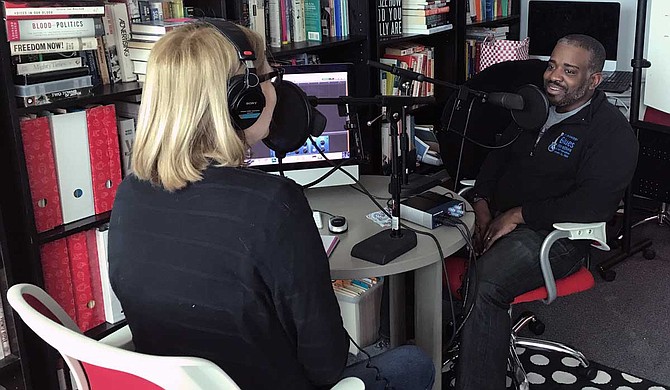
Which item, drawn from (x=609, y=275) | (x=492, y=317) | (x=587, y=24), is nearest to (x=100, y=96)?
(x=492, y=317)

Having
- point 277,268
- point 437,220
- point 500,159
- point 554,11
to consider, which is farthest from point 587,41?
point 277,268

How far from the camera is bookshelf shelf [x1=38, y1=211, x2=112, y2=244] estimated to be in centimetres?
195

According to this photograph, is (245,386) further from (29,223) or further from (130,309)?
(29,223)

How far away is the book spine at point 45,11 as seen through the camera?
1757mm

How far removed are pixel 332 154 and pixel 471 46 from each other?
174cm

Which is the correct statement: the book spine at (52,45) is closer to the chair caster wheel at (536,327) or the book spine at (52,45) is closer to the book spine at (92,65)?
the book spine at (92,65)

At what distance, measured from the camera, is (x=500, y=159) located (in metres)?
2.67

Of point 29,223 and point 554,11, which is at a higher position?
point 554,11

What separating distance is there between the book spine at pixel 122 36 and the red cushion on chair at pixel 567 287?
4.49ft

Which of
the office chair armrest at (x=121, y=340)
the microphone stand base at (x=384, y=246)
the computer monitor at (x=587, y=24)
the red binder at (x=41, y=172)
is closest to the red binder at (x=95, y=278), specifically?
the red binder at (x=41, y=172)

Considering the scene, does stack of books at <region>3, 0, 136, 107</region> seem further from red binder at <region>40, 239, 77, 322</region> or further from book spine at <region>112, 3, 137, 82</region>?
red binder at <region>40, 239, 77, 322</region>

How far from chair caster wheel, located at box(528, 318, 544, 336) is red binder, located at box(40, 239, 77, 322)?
167cm

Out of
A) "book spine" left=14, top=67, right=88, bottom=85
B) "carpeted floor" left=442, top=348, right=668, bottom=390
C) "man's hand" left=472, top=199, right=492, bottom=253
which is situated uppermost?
"book spine" left=14, top=67, right=88, bottom=85

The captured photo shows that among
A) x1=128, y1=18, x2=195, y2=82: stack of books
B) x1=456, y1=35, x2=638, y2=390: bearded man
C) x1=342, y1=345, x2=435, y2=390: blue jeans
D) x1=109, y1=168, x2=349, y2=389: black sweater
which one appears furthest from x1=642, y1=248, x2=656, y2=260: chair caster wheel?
x1=109, y1=168, x2=349, y2=389: black sweater
